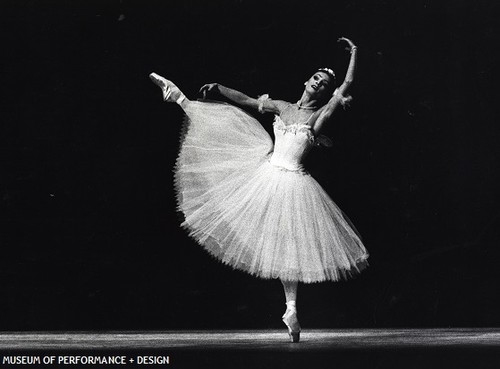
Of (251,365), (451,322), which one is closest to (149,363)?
(251,365)

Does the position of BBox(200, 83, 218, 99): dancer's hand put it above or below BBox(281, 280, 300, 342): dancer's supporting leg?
above

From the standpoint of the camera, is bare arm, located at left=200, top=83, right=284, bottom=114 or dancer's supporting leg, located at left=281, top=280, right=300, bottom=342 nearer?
dancer's supporting leg, located at left=281, top=280, right=300, bottom=342

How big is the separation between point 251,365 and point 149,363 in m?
0.36

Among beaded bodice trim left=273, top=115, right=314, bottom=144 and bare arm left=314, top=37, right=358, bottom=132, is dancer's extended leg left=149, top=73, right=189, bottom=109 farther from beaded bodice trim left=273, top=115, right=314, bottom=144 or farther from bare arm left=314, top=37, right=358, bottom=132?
bare arm left=314, top=37, right=358, bottom=132

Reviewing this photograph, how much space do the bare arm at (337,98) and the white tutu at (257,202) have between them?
0.07 meters

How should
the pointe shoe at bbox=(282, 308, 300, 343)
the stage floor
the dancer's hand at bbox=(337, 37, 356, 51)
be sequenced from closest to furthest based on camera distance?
the stage floor < the pointe shoe at bbox=(282, 308, 300, 343) < the dancer's hand at bbox=(337, 37, 356, 51)

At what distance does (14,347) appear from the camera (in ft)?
9.90

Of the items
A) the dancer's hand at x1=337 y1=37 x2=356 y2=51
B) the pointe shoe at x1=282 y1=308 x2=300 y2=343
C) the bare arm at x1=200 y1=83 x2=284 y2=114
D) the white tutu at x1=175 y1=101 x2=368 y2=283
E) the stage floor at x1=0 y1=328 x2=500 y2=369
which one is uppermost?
the dancer's hand at x1=337 y1=37 x2=356 y2=51

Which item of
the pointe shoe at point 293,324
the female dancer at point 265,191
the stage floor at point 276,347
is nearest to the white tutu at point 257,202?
the female dancer at point 265,191

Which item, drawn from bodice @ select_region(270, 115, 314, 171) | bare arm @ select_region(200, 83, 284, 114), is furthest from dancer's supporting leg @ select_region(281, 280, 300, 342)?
bare arm @ select_region(200, 83, 284, 114)

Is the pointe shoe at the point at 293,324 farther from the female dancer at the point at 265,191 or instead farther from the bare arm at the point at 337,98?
the bare arm at the point at 337,98

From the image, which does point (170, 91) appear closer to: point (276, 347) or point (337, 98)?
point (337, 98)

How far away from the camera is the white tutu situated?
3094 mm

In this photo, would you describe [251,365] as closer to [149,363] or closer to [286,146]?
[149,363]
